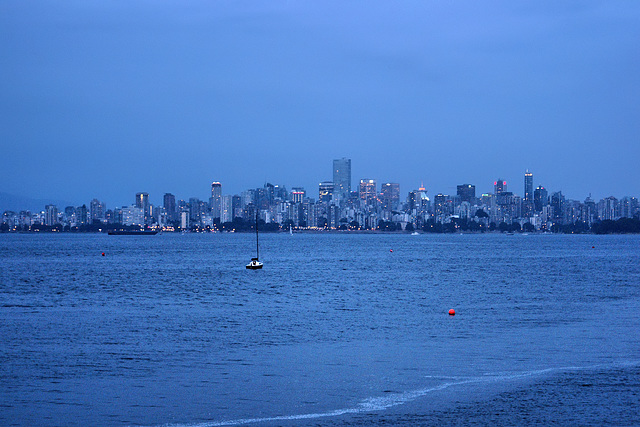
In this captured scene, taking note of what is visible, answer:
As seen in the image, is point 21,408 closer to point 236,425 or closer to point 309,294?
point 236,425

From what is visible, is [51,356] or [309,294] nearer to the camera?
[51,356]

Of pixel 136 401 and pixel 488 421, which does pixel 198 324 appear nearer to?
pixel 136 401

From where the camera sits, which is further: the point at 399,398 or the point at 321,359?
the point at 321,359

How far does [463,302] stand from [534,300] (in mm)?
4887

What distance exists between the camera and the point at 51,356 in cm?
2736

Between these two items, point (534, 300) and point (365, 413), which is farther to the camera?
point (534, 300)

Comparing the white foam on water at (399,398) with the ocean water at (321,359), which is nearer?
the white foam on water at (399,398)

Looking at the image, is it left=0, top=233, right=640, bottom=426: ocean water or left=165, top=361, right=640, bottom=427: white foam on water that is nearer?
left=165, top=361, right=640, bottom=427: white foam on water

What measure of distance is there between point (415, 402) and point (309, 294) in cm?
3560

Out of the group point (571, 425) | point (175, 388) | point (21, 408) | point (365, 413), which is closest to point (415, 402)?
point (365, 413)

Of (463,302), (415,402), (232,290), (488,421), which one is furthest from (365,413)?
(232,290)

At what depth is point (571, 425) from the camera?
56.4ft

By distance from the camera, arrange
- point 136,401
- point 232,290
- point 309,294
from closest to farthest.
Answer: point 136,401, point 309,294, point 232,290

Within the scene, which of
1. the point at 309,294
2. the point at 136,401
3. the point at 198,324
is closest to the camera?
the point at 136,401
